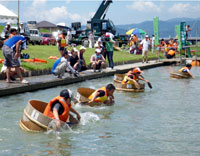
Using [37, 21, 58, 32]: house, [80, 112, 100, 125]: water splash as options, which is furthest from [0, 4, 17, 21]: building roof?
[37, 21, 58, 32]: house

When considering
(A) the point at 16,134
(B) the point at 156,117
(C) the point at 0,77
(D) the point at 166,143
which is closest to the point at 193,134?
(D) the point at 166,143

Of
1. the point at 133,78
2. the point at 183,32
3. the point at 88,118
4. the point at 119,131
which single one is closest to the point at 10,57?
the point at 133,78

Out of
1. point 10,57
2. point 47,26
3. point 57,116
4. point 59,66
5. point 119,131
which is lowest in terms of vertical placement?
point 119,131

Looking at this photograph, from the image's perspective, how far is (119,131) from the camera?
1062 cm

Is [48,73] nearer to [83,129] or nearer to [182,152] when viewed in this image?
[83,129]

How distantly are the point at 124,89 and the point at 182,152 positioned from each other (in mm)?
8763

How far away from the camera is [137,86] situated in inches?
688

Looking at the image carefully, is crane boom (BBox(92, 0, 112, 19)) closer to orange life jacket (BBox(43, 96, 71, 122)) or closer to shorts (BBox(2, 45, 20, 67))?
shorts (BBox(2, 45, 20, 67))

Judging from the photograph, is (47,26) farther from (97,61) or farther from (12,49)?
(12,49)

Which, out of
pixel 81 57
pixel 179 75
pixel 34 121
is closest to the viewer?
pixel 34 121

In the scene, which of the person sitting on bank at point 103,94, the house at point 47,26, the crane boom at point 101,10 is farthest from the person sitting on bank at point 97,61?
the house at point 47,26

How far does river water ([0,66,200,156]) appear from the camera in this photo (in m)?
8.91

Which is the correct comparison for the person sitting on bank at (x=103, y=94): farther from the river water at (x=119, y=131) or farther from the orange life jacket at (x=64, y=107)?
the orange life jacket at (x=64, y=107)

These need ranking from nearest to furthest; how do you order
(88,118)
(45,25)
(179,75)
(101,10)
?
(88,118)
(179,75)
(101,10)
(45,25)
